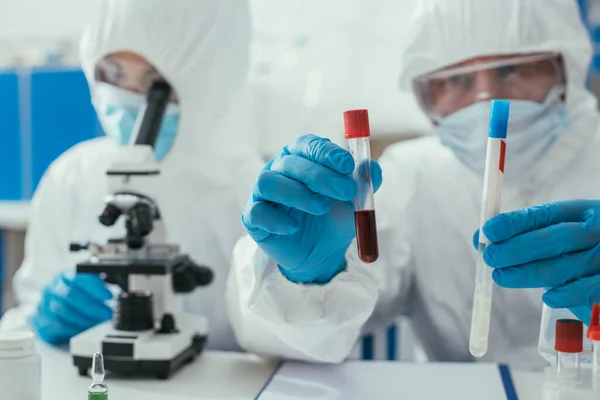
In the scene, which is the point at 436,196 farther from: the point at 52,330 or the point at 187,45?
the point at 52,330

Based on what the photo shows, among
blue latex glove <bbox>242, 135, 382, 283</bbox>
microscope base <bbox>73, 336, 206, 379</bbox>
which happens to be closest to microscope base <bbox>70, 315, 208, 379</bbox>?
microscope base <bbox>73, 336, 206, 379</bbox>

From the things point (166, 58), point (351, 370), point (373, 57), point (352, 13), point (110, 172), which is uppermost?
point (352, 13)

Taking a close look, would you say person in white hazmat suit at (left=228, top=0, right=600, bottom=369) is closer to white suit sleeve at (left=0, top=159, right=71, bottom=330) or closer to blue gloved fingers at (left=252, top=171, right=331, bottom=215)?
blue gloved fingers at (left=252, top=171, right=331, bottom=215)

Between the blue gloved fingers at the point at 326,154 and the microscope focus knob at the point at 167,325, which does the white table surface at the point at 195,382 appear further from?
the blue gloved fingers at the point at 326,154

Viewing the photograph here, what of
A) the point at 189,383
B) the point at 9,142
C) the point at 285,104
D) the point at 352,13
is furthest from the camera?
the point at 9,142

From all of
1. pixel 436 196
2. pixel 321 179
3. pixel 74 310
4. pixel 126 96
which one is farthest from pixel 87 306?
pixel 436 196

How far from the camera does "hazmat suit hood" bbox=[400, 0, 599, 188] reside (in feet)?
4.46

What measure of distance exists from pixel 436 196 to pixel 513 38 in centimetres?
41

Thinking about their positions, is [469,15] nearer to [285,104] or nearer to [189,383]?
[189,383]

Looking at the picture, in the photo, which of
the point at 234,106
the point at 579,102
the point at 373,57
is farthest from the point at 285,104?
the point at 579,102

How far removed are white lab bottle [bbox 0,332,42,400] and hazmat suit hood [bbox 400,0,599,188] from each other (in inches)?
36.8

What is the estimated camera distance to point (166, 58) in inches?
58.2

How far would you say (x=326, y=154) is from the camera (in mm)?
917

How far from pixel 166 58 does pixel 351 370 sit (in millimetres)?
743
